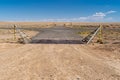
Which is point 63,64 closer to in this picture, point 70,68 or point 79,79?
point 70,68

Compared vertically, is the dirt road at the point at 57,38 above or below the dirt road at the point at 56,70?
below

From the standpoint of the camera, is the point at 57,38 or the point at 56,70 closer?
the point at 56,70

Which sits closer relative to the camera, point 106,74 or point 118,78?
point 118,78

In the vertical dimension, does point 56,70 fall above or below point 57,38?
above

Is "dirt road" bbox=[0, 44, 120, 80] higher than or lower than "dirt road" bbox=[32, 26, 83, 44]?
higher

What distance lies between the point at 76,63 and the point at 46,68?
1.72 m

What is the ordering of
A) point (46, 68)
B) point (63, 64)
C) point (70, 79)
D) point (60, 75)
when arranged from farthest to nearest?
point (63, 64), point (46, 68), point (60, 75), point (70, 79)

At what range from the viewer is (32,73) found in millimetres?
8891

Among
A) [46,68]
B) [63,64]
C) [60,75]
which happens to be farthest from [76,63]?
[60,75]

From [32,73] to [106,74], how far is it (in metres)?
2.68

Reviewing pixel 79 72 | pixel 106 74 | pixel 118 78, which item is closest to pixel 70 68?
pixel 79 72

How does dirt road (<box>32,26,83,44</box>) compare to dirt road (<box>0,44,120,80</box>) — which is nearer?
dirt road (<box>0,44,120,80</box>)

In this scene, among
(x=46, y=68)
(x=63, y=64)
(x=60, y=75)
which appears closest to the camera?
(x=60, y=75)

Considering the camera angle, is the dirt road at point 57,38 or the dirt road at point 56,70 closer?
the dirt road at point 56,70
